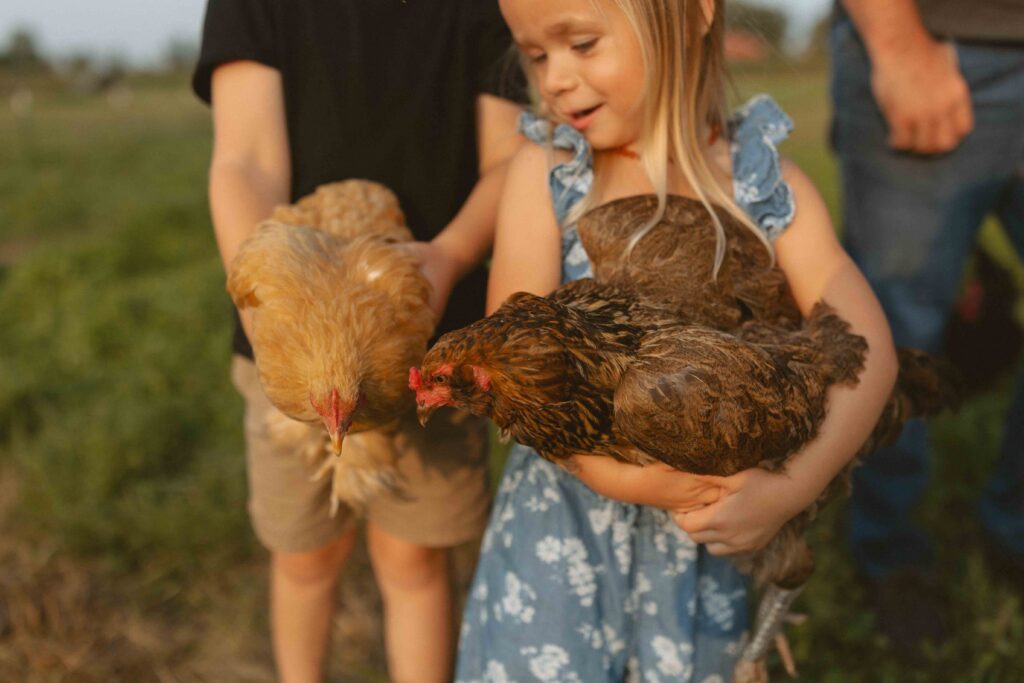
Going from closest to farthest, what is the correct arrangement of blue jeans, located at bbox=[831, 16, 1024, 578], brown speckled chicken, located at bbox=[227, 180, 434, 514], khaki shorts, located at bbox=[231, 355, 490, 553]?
brown speckled chicken, located at bbox=[227, 180, 434, 514]
khaki shorts, located at bbox=[231, 355, 490, 553]
blue jeans, located at bbox=[831, 16, 1024, 578]

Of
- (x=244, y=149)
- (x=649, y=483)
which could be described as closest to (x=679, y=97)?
(x=649, y=483)

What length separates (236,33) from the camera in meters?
1.54

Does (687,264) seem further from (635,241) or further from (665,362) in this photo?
(665,362)

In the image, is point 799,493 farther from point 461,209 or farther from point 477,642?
point 461,209

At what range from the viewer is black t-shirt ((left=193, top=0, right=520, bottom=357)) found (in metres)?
1.61

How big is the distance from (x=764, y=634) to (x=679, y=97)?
3.26 ft

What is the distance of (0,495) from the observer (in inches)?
110

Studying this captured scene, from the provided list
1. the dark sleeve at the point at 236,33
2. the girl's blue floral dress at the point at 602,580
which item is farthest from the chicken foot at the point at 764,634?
the dark sleeve at the point at 236,33

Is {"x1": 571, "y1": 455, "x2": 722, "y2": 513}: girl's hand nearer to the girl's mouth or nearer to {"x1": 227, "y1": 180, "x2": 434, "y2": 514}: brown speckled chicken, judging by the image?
{"x1": 227, "y1": 180, "x2": 434, "y2": 514}: brown speckled chicken

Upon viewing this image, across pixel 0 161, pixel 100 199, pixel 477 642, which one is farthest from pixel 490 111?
pixel 0 161

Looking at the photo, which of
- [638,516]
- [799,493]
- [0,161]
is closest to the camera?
[799,493]

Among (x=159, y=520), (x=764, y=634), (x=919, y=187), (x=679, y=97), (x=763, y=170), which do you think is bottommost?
(x=159, y=520)

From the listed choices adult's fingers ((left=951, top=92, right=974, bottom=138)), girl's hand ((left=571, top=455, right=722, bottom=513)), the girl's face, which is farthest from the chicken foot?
adult's fingers ((left=951, top=92, right=974, bottom=138))

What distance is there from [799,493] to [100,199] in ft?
23.5
